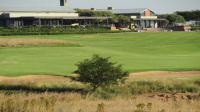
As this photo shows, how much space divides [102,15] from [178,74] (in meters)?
102

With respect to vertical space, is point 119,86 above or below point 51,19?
below

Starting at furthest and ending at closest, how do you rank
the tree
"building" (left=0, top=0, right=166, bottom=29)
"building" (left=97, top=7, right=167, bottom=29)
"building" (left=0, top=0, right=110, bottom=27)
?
"building" (left=97, top=7, right=167, bottom=29) < "building" (left=0, top=0, right=166, bottom=29) < "building" (left=0, top=0, right=110, bottom=27) < the tree

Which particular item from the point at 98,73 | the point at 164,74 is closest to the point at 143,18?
the point at 164,74

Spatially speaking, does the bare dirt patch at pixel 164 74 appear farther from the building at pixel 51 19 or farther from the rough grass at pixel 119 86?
the building at pixel 51 19

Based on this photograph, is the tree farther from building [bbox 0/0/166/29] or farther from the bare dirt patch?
building [bbox 0/0/166/29]

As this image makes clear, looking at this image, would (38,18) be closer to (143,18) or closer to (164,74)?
A: (143,18)

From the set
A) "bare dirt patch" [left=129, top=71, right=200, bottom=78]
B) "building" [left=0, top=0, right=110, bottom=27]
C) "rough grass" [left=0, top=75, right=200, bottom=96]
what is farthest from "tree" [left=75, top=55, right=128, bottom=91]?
"building" [left=0, top=0, right=110, bottom=27]

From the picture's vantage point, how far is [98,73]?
2338 centimetres

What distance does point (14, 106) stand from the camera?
10.8 metres

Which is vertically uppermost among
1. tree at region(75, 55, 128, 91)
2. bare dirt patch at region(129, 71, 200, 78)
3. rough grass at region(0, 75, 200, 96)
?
tree at region(75, 55, 128, 91)

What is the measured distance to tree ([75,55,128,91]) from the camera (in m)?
23.2

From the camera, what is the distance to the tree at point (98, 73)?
76.3ft

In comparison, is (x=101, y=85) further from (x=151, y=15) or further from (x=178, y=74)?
(x=151, y=15)

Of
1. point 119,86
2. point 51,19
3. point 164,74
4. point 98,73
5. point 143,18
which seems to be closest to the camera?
point 98,73
